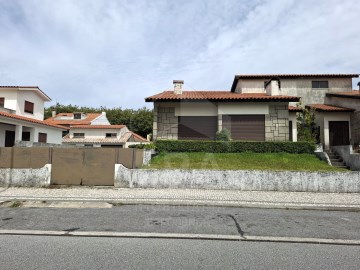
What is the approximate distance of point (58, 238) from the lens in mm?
4762

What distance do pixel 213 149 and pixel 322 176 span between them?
6313 millimetres

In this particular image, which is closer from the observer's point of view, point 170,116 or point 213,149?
point 213,149

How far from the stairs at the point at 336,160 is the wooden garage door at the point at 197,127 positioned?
284 inches

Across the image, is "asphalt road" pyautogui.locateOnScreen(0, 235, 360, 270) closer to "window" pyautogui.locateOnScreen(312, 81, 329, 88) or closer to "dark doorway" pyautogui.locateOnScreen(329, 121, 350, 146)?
"dark doorway" pyautogui.locateOnScreen(329, 121, 350, 146)

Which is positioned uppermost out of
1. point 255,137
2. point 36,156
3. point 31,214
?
point 255,137

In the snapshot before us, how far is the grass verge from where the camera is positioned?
12.2 metres

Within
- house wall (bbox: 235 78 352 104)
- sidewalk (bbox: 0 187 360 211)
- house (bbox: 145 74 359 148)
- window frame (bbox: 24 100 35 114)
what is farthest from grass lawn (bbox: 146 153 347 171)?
window frame (bbox: 24 100 35 114)

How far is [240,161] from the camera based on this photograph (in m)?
13.3

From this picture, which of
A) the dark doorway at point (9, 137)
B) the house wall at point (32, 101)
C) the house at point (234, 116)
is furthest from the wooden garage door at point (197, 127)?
the house wall at point (32, 101)

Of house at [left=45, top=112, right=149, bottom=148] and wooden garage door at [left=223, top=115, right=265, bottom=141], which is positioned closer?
wooden garage door at [left=223, top=115, right=265, bottom=141]

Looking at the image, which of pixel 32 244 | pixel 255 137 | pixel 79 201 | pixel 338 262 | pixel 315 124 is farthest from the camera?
pixel 315 124

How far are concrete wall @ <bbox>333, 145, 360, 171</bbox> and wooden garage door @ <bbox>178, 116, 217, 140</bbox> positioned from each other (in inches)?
300

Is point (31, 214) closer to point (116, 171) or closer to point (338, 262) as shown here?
point (116, 171)

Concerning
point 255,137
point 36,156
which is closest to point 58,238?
point 36,156
